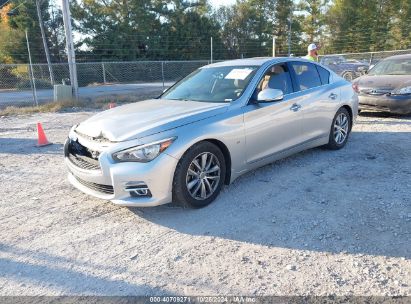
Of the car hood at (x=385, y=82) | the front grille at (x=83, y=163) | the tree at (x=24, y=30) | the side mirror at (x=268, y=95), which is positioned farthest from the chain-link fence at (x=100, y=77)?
the front grille at (x=83, y=163)

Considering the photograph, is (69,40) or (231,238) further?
(69,40)

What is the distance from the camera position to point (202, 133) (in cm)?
405

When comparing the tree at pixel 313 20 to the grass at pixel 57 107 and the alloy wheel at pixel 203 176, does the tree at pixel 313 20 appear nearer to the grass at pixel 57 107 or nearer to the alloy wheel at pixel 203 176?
the grass at pixel 57 107

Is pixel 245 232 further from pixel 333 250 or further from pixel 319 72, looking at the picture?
pixel 319 72

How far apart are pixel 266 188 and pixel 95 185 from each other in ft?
6.67

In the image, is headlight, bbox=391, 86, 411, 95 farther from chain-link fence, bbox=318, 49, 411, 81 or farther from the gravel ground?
chain-link fence, bbox=318, 49, 411, 81

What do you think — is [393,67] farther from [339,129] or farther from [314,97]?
[314,97]

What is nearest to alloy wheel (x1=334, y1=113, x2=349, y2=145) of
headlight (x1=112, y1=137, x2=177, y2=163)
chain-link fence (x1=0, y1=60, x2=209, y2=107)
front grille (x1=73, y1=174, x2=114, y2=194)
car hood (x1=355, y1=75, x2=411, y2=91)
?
car hood (x1=355, y1=75, x2=411, y2=91)

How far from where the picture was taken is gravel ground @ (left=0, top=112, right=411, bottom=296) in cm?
296

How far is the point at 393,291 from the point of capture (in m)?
2.79

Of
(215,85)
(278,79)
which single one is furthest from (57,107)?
(278,79)

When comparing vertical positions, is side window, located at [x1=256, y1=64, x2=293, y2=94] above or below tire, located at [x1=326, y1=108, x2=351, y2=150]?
above

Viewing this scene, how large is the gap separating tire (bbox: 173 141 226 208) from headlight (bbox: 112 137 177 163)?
281mm

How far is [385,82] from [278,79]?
16.1ft
